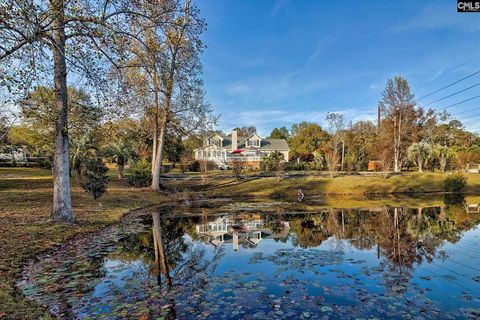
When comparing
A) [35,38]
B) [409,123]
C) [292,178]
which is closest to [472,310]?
[35,38]

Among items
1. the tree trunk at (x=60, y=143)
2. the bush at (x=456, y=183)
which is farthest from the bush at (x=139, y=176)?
the bush at (x=456, y=183)

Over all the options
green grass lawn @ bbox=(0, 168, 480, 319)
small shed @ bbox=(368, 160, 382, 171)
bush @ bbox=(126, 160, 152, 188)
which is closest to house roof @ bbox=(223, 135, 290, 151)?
small shed @ bbox=(368, 160, 382, 171)

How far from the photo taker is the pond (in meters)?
4.92

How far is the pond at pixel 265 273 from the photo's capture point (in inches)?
194

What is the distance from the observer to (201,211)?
18.0m

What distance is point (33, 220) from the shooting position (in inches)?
435

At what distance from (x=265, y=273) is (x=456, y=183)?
29.6 metres

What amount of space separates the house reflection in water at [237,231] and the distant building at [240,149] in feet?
122

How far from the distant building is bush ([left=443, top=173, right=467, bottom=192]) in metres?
28.8

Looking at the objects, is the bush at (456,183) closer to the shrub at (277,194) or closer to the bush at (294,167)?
the shrub at (277,194)

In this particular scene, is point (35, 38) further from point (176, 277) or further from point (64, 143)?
point (176, 277)

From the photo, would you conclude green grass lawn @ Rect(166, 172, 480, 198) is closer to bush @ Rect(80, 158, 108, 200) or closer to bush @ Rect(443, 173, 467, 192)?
bush @ Rect(443, 173, 467, 192)

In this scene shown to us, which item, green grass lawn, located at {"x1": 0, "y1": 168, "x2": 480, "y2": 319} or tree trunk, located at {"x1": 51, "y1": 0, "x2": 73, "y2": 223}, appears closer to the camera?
green grass lawn, located at {"x1": 0, "y1": 168, "x2": 480, "y2": 319}

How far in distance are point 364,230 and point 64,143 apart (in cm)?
1180
